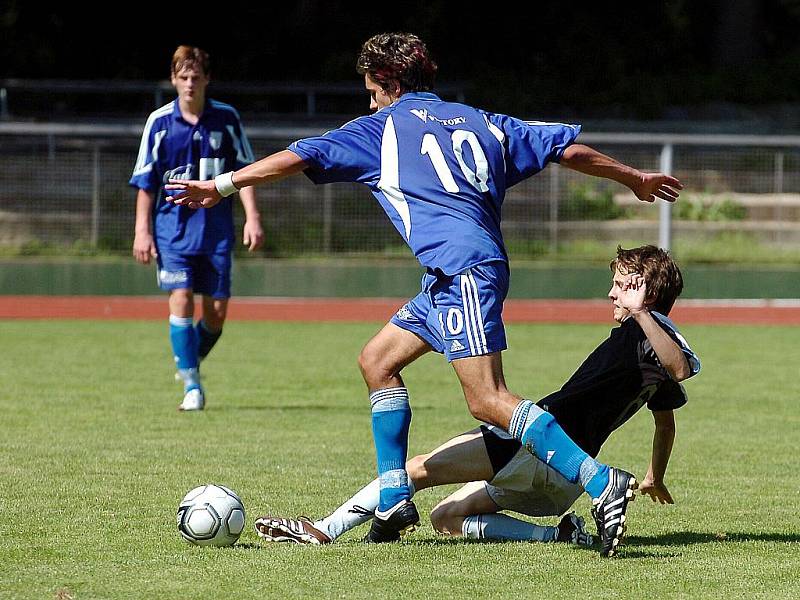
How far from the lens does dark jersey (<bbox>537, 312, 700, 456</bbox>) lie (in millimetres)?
4895

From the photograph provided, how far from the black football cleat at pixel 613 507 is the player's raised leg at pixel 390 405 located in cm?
73

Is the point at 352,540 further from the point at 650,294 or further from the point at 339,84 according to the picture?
the point at 339,84

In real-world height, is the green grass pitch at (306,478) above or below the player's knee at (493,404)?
below

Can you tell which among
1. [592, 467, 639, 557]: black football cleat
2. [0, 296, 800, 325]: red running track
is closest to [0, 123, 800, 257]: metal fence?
[0, 296, 800, 325]: red running track

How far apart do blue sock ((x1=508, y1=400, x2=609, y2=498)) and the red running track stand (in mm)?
11494

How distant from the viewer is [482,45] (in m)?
27.9

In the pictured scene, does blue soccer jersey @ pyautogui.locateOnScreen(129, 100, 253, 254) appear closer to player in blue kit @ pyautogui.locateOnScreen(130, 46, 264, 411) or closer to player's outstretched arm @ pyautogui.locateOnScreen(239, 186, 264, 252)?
player in blue kit @ pyautogui.locateOnScreen(130, 46, 264, 411)

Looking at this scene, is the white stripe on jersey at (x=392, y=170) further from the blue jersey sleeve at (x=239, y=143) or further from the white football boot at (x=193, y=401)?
the blue jersey sleeve at (x=239, y=143)

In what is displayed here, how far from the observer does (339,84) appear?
25156mm

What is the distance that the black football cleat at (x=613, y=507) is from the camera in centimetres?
444

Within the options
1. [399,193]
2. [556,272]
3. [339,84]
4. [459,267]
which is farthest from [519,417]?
[339,84]

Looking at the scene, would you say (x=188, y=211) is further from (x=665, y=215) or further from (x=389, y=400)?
(x=665, y=215)

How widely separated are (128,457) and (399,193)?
8.52ft

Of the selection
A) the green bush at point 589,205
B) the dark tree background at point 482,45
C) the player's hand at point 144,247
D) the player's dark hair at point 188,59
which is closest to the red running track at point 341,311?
the green bush at point 589,205
